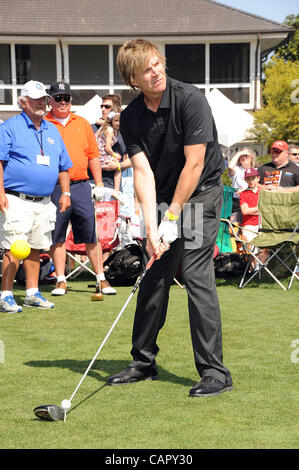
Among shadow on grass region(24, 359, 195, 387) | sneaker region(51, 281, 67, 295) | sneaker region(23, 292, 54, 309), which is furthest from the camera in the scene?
sneaker region(51, 281, 67, 295)

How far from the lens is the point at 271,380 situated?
4.69 meters

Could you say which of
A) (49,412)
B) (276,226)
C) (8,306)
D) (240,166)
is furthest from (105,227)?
(49,412)

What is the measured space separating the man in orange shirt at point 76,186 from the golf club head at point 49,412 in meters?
4.76

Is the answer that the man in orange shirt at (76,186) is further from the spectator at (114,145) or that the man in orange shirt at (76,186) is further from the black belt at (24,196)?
the spectator at (114,145)

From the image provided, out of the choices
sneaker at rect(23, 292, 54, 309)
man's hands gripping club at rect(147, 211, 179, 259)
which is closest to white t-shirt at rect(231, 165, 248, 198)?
sneaker at rect(23, 292, 54, 309)

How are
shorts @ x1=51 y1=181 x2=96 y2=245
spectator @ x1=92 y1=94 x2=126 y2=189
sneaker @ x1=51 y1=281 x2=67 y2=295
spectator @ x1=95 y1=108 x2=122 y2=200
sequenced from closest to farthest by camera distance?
shorts @ x1=51 y1=181 x2=96 y2=245
sneaker @ x1=51 y1=281 x2=67 y2=295
spectator @ x1=95 y1=108 x2=122 y2=200
spectator @ x1=92 y1=94 x2=126 y2=189

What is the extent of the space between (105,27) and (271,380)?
29206mm

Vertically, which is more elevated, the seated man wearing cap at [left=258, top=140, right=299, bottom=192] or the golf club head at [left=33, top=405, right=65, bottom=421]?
the seated man wearing cap at [left=258, top=140, right=299, bottom=192]

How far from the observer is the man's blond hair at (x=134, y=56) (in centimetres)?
422

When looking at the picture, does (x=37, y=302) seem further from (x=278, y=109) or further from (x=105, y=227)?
(x=278, y=109)

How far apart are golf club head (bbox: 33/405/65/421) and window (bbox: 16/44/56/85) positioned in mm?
31371

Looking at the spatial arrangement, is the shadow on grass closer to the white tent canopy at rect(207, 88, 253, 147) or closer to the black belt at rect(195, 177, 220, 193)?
the black belt at rect(195, 177, 220, 193)

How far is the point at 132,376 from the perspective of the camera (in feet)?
15.4

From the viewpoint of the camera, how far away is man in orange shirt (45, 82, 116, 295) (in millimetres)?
8562
